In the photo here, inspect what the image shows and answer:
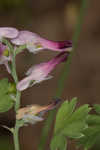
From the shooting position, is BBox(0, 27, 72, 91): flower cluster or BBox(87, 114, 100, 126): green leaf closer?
BBox(0, 27, 72, 91): flower cluster

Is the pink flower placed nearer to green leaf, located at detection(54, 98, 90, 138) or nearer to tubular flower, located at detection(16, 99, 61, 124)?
tubular flower, located at detection(16, 99, 61, 124)

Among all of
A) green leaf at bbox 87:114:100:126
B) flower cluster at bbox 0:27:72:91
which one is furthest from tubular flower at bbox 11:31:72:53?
green leaf at bbox 87:114:100:126

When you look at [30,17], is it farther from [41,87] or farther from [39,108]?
[39,108]

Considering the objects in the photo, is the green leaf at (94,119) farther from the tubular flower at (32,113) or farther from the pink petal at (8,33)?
the pink petal at (8,33)

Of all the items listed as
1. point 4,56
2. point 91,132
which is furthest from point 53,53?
point 4,56

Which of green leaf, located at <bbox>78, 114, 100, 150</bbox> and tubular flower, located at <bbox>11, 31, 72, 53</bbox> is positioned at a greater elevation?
tubular flower, located at <bbox>11, 31, 72, 53</bbox>

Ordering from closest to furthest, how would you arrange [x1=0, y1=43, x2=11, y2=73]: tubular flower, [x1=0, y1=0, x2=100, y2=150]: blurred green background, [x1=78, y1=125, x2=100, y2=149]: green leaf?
[x1=0, y1=43, x2=11, y2=73]: tubular flower, [x1=78, y1=125, x2=100, y2=149]: green leaf, [x1=0, y1=0, x2=100, y2=150]: blurred green background

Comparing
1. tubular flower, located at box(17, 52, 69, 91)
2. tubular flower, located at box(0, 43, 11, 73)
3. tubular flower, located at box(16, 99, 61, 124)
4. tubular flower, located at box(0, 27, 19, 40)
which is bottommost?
tubular flower, located at box(16, 99, 61, 124)

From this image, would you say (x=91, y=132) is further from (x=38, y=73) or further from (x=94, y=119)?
(x=38, y=73)
